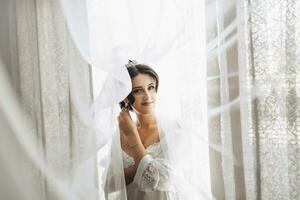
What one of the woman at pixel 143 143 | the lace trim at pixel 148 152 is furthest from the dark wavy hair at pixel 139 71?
the lace trim at pixel 148 152

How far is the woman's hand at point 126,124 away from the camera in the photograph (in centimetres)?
132

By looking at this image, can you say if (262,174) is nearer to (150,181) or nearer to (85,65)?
(150,181)

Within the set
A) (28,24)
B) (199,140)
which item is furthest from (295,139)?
(28,24)

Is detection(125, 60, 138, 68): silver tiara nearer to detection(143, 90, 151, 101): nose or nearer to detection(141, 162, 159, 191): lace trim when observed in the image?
detection(143, 90, 151, 101): nose

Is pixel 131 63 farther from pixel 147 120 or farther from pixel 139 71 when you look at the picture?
pixel 147 120

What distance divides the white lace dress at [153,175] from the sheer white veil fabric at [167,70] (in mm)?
35

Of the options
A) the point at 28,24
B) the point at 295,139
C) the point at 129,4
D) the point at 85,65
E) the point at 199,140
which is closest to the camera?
the point at 295,139

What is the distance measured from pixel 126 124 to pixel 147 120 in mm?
91

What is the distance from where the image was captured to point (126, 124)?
133 centimetres

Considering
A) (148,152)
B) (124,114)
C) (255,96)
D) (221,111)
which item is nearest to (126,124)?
(124,114)

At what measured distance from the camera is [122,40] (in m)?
1.34

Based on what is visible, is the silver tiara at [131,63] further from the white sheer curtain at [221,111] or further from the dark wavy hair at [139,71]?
the white sheer curtain at [221,111]

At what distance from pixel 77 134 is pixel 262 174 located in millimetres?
875

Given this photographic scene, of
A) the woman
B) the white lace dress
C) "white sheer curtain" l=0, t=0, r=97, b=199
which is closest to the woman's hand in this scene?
the woman
